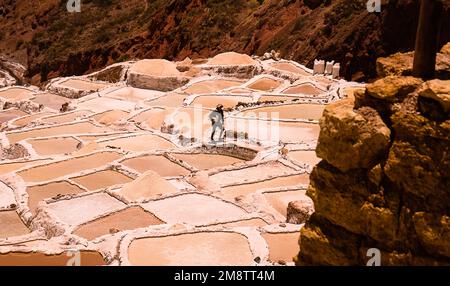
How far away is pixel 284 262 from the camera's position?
6.91 meters

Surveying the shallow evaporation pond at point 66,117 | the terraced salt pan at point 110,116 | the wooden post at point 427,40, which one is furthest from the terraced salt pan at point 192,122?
the wooden post at point 427,40

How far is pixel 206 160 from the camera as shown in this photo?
521 inches

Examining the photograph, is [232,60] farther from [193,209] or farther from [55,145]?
[193,209]

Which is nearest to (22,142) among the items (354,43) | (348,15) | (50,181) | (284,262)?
(50,181)

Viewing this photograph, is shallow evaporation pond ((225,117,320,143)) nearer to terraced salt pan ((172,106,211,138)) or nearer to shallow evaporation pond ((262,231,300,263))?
terraced salt pan ((172,106,211,138))

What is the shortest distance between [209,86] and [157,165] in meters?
9.35

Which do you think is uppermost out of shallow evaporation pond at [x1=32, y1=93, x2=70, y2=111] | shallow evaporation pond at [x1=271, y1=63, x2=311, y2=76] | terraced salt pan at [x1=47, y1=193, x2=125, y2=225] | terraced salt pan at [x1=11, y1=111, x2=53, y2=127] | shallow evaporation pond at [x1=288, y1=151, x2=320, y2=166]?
shallow evaporation pond at [x1=271, y1=63, x2=311, y2=76]

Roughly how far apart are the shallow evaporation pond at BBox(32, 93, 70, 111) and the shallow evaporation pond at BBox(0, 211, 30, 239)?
11.6 metres

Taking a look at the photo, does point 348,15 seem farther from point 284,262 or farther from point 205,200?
point 284,262

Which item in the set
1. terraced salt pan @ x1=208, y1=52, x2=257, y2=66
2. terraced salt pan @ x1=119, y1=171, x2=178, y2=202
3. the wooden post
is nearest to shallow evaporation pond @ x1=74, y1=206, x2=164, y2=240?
terraced salt pan @ x1=119, y1=171, x2=178, y2=202

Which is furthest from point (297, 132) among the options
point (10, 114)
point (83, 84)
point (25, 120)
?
point (83, 84)

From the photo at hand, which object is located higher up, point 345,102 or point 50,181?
point 345,102

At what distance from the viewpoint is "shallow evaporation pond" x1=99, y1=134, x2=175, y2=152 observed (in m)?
14.1
